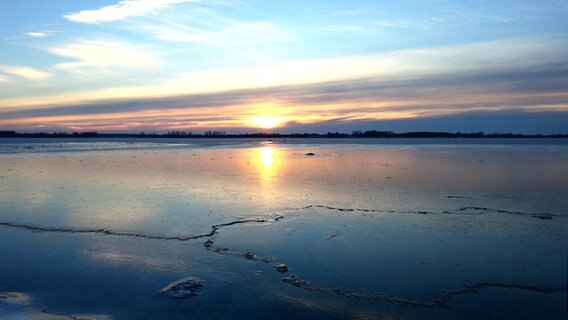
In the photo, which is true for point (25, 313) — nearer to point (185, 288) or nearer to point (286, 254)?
point (185, 288)

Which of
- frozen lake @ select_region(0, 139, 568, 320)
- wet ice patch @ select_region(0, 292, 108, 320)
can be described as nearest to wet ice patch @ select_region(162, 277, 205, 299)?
frozen lake @ select_region(0, 139, 568, 320)

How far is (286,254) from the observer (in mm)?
5707

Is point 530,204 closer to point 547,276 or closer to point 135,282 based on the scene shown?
point 547,276

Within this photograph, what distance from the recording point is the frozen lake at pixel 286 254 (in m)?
4.16

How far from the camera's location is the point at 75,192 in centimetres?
1080

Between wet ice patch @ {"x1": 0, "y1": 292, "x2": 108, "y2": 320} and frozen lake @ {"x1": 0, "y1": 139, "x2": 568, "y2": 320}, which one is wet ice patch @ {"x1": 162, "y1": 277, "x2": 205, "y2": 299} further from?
wet ice patch @ {"x1": 0, "y1": 292, "x2": 108, "y2": 320}

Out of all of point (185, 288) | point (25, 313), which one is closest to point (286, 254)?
point (185, 288)

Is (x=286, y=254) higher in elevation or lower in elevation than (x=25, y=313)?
higher

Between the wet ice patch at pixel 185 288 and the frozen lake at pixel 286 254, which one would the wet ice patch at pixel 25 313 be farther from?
the wet ice patch at pixel 185 288

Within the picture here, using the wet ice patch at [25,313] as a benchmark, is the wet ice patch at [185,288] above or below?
above

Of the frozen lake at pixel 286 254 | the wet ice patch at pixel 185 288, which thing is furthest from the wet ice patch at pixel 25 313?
the wet ice patch at pixel 185 288

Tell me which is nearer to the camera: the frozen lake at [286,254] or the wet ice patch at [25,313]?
the wet ice patch at [25,313]

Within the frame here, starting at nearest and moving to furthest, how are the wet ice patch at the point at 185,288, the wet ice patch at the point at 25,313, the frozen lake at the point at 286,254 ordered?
the wet ice patch at the point at 25,313, the frozen lake at the point at 286,254, the wet ice patch at the point at 185,288

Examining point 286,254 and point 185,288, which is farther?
point 286,254
